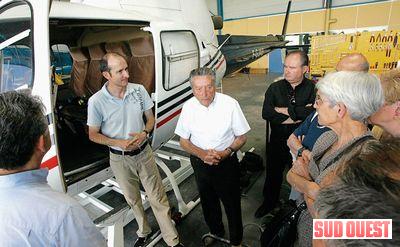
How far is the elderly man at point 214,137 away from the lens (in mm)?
1754

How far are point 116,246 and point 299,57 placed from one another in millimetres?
2009

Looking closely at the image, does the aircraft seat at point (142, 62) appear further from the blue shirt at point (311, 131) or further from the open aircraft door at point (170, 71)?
the blue shirt at point (311, 131)

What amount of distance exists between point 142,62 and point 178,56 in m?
0.50

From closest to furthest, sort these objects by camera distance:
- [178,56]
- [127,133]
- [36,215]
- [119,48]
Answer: [36,215] < [127,133] < [178,56] < [119,48]

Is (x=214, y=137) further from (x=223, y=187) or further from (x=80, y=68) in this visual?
(x=80, y=68)

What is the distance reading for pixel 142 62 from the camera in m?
2.78

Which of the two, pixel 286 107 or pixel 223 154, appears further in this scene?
pixel 286 107

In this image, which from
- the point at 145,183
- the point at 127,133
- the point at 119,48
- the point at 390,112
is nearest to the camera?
the point at 390,112

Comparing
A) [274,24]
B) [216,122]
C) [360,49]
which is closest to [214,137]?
[216,122]

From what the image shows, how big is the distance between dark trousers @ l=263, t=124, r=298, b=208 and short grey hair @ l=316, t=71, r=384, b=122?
43.6 inches

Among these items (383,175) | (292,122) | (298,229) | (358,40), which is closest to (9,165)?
(383,175)

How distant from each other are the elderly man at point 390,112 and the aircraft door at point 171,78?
168cm

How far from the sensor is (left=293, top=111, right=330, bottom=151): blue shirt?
1657mm

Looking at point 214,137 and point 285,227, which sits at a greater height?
point 214,137
